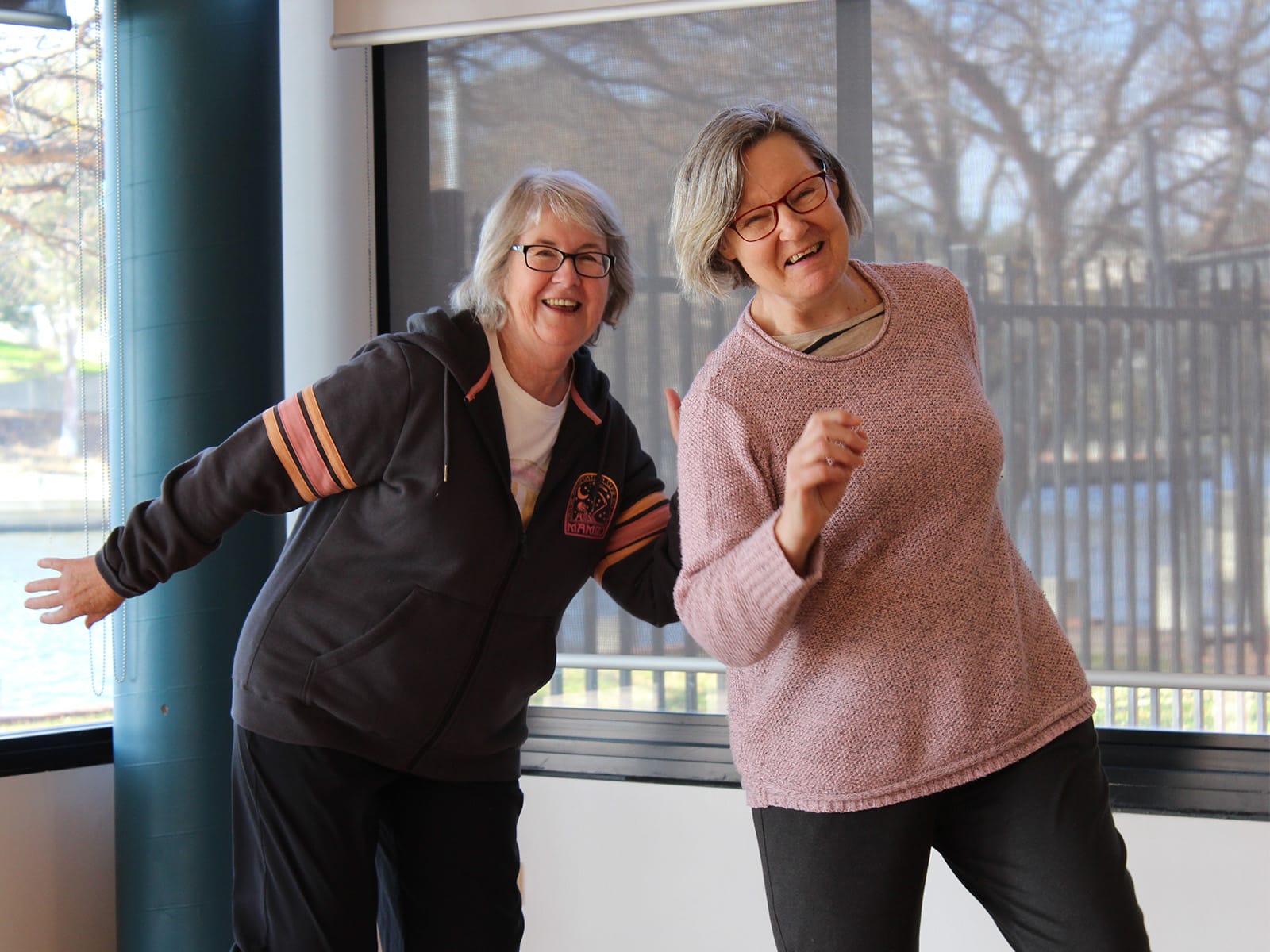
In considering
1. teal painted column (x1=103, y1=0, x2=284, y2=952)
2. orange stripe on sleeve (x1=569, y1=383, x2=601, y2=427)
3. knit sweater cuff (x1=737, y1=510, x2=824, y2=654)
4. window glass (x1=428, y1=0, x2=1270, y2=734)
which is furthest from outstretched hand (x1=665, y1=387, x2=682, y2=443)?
teal painted column (x1=103, y1=0, x2=284, y2=952)

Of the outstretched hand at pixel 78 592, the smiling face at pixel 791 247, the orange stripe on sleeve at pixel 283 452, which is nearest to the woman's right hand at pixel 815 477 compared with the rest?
the smiling face at pixel 791 247

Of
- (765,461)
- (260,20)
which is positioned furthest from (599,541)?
(260,20)

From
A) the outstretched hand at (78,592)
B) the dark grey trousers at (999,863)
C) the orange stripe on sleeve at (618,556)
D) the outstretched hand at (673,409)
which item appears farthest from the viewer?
the orange stripe on sleeve at (618,556)

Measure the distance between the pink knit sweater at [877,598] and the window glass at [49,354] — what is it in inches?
63.3

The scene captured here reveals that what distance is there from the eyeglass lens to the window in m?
0.70

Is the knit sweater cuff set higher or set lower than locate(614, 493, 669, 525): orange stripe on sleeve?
lower

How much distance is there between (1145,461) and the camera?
83.9 inches

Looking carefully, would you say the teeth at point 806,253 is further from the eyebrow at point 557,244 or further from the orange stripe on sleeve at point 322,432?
the orange stripe on sleeve at point 322,432

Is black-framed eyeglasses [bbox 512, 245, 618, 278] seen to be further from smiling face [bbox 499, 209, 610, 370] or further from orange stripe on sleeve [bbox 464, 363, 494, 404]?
orange stripe on sleeve [bbox 464, 363, 494, 404]

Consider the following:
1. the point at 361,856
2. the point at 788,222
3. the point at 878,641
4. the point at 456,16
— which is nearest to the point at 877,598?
the point at 878,641

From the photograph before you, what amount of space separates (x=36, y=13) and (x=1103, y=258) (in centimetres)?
211

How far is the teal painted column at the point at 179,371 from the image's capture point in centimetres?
229

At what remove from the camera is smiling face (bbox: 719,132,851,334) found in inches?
53.1

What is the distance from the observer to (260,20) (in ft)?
7.73
